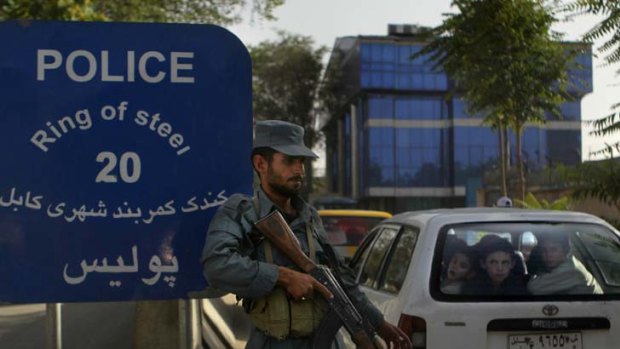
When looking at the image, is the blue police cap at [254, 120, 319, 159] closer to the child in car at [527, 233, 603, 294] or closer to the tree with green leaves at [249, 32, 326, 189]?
the child in car at [527, 233, 603, 294]

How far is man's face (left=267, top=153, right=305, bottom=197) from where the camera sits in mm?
2709

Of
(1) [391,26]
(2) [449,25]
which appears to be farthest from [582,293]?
(1) [391,26]

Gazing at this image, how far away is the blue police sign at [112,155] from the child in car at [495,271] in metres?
1.82

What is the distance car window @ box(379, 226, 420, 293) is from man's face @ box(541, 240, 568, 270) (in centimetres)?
70

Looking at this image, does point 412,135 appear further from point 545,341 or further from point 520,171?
point 545,341

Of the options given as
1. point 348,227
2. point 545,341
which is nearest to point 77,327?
point 348,227

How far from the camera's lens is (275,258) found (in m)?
2.65

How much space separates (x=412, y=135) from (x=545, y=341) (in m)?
51.0

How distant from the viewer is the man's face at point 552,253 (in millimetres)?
4375

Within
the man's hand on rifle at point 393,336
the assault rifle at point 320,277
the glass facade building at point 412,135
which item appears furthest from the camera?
the glass facade building at point 412,135

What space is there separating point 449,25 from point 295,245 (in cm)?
1224

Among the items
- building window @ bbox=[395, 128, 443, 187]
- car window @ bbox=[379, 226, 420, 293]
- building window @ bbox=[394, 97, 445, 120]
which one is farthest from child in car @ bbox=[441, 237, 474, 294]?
building window @ bbox=[394, 97, 445, 120]

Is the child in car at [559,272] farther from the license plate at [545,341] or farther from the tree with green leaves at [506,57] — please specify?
the tree with green leaves at [506,57]

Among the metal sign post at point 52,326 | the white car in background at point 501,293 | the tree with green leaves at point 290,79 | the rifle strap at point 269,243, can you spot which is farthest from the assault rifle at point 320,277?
the tree with green leaves at point 290,79
